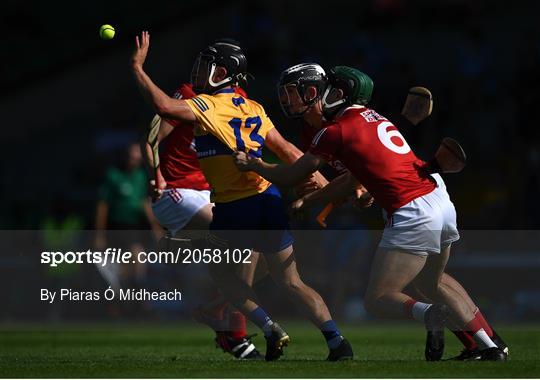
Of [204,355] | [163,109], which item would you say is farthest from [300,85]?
[204,355]

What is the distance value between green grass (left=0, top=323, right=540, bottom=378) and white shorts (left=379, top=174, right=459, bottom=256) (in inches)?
34.4

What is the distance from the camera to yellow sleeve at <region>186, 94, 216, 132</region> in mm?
10492

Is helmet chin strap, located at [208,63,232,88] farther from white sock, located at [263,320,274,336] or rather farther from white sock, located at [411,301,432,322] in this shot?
white sock, located at [411,301,432,322]

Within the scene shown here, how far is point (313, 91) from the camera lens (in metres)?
10.8

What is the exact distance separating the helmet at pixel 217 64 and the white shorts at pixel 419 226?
187 cm

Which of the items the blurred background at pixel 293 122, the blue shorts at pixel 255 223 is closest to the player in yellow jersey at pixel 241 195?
the blue shorts at pixel 255 223

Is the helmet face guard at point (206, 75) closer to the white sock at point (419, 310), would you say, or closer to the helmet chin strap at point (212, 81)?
the helmet chin strap at point (212, 81)

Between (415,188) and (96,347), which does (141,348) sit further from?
(415,188)

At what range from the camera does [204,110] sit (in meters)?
10.5

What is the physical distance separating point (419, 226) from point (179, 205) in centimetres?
318

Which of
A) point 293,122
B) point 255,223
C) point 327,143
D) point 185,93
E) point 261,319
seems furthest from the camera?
point 293,122

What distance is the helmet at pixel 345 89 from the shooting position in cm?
1048

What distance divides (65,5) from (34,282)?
10.5 metres

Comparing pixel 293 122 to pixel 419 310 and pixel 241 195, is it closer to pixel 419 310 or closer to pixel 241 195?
pixel 241 195
